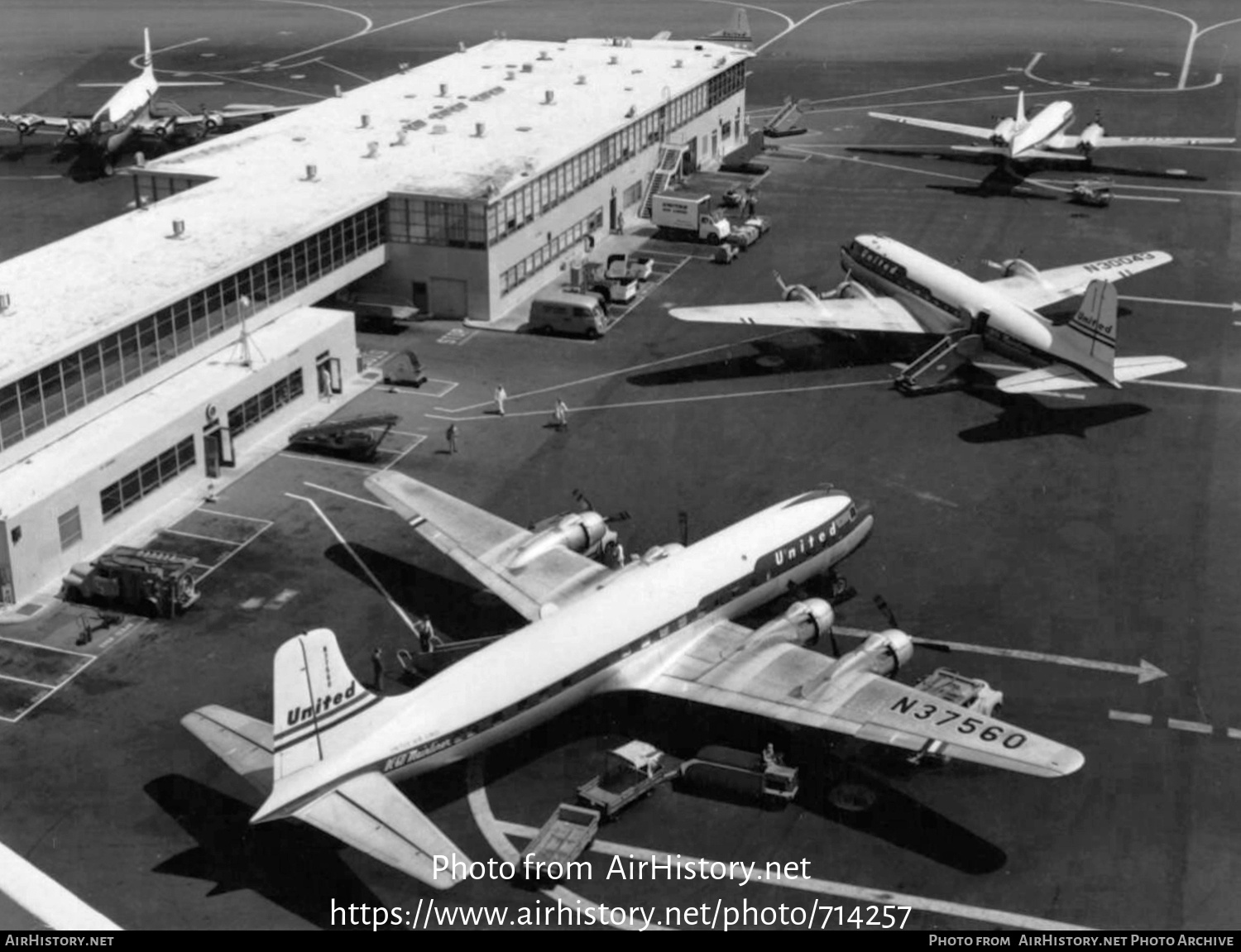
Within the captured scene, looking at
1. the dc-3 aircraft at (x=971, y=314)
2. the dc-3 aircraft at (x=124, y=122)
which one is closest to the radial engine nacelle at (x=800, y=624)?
the dc-3 aircraft at (x=971, y=314)

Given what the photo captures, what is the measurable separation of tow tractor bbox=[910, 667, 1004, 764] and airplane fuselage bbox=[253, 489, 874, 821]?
26.1 ft

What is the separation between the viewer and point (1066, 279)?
94.6 meters

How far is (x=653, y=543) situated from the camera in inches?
2677

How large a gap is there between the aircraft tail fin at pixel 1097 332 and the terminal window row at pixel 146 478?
4550cm

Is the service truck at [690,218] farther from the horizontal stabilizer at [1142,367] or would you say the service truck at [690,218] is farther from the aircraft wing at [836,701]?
the aircraft wing at [836,701]

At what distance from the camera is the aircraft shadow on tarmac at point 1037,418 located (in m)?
80.3

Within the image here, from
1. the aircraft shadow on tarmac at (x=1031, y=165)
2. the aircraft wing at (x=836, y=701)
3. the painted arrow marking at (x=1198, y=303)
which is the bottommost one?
the aircraft wing at (x=836, y=701)

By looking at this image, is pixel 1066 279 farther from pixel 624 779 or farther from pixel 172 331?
pixel 624 779

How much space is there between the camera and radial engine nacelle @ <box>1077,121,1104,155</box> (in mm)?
131000

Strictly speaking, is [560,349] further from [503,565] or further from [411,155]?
[503,565]

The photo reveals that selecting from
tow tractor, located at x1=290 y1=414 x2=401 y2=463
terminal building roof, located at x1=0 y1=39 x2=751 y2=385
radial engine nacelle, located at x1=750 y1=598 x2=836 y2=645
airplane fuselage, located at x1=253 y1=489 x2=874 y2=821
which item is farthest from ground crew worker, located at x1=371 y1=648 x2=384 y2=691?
terminal building roof, located at x1=0 y1=39 x2=751 y2=385

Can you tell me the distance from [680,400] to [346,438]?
19.3 metres
